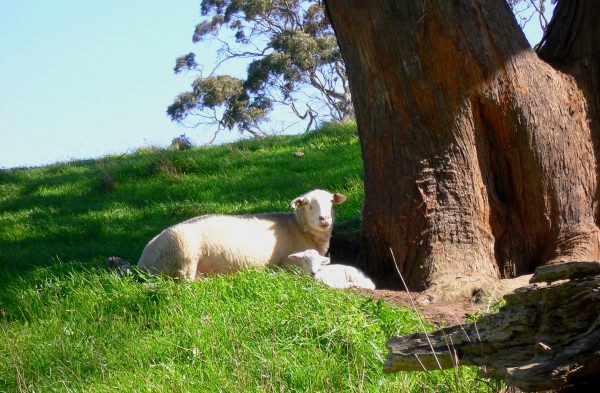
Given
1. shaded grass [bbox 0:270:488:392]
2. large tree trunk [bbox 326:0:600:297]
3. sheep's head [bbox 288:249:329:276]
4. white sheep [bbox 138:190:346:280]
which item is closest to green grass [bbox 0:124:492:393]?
shaded grass [bbox 0:270:488:392]

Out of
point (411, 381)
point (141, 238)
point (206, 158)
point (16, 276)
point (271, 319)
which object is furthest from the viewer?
point (206, 158)

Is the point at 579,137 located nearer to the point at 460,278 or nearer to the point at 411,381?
the point at 460,278

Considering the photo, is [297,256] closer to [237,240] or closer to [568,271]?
[237,240]

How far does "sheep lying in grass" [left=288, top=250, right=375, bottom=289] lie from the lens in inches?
260

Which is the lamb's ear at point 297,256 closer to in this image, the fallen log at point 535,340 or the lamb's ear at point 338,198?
the lamb's ear at point 338,198

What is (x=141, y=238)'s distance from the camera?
29.2 feet

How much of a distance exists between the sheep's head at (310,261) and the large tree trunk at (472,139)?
2.69ft

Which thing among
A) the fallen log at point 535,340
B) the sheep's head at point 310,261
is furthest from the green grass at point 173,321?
the sheep's head at point 310,261

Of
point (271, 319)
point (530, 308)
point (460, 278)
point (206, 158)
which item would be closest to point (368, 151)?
point (460, 278)

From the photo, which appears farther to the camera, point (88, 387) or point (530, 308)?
point (88, 387)

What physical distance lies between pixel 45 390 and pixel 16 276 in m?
3.12

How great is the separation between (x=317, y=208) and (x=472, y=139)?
1.95 meters

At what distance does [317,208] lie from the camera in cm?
755

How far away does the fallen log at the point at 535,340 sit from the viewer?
2.89 m
